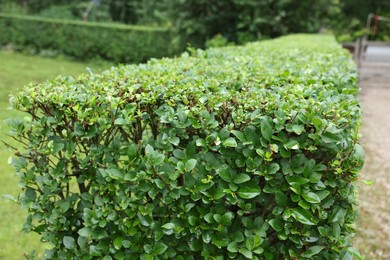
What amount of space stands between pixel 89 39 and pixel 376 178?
40.2 ft

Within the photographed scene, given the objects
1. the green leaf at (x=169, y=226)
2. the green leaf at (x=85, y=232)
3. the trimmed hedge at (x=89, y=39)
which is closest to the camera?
the green leaf at (x=169, y=226)

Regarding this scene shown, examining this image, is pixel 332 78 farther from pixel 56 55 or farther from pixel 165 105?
pixel 56 55

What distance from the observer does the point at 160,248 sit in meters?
2.32

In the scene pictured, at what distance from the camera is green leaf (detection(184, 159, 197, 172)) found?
2167 mm

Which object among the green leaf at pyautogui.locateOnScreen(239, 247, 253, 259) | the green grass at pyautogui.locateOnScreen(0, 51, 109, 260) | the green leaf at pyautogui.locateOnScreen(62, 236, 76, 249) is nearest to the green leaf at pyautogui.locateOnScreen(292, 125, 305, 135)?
the green leaf at pyautogui.locateOnScreen(239, 247, 253, 259)

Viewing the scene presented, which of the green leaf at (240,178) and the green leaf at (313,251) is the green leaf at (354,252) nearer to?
the green leaf at (313,251)

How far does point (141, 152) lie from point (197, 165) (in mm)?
364

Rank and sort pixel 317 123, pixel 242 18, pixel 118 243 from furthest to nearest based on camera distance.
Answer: pixel 242 18 → pixel 118 243 → pixel 317 123

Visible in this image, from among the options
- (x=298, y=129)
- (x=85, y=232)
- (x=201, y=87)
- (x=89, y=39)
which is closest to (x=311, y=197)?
(x=298, y=129)

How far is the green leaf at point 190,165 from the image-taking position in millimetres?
2167

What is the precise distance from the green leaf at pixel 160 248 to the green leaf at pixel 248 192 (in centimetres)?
50

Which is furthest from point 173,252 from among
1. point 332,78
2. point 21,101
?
point 332,78

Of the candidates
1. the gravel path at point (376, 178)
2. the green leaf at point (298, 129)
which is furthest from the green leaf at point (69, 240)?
the gravel path at point (376, 178)

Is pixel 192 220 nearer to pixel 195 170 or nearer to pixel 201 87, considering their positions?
pixel 195 170
